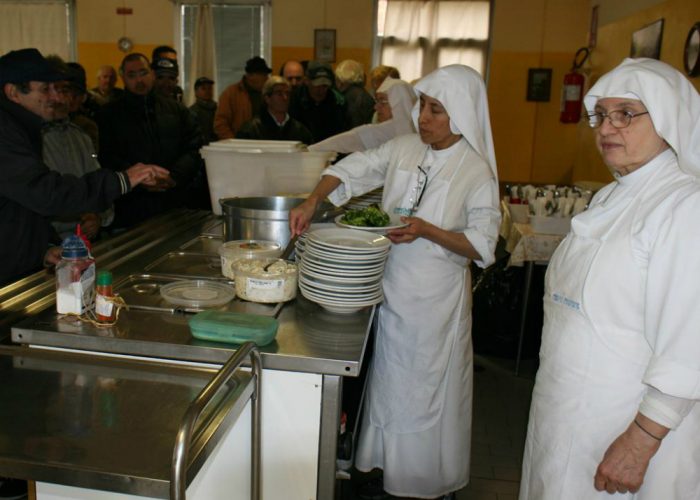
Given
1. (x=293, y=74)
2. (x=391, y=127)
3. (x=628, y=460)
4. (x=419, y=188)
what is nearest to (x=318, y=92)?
(x=293, y=74)

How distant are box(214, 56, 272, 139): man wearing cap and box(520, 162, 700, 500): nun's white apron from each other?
3.74 m

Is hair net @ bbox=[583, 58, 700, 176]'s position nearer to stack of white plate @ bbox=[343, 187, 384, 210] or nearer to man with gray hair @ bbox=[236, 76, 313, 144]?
stack of white plate @ bbox=[343, 187, 384, 210]

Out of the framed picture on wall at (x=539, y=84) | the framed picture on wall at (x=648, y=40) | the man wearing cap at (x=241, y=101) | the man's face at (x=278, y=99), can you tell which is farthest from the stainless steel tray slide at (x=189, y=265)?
the framed picture on wall at (x=539, y=84)

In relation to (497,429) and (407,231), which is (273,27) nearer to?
(497,429)

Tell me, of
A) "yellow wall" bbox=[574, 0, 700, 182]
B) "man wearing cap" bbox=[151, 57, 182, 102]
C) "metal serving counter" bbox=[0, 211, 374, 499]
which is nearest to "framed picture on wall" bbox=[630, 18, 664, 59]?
"yellow wall" bbox=[574, 0, 700, 182]

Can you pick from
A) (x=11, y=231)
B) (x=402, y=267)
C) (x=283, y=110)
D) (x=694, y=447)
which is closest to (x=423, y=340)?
(x=402, y=267)

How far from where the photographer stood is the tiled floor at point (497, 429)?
249cm

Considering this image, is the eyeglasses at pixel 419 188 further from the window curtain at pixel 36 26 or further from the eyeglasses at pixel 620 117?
the window curtain at pixel 36 26

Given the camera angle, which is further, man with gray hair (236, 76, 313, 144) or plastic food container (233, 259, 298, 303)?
man with gray hair (236, 76, 313, 144)

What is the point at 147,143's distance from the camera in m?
3.55

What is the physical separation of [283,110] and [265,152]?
1309mm

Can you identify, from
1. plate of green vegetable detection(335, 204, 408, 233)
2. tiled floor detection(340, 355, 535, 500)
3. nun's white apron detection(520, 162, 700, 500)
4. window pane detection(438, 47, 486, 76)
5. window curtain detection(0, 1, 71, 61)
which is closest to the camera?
nun's white apron detection(520, 162, 700, 500)

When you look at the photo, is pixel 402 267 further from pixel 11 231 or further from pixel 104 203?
pixel 11 231

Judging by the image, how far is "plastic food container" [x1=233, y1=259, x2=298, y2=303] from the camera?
173cm
